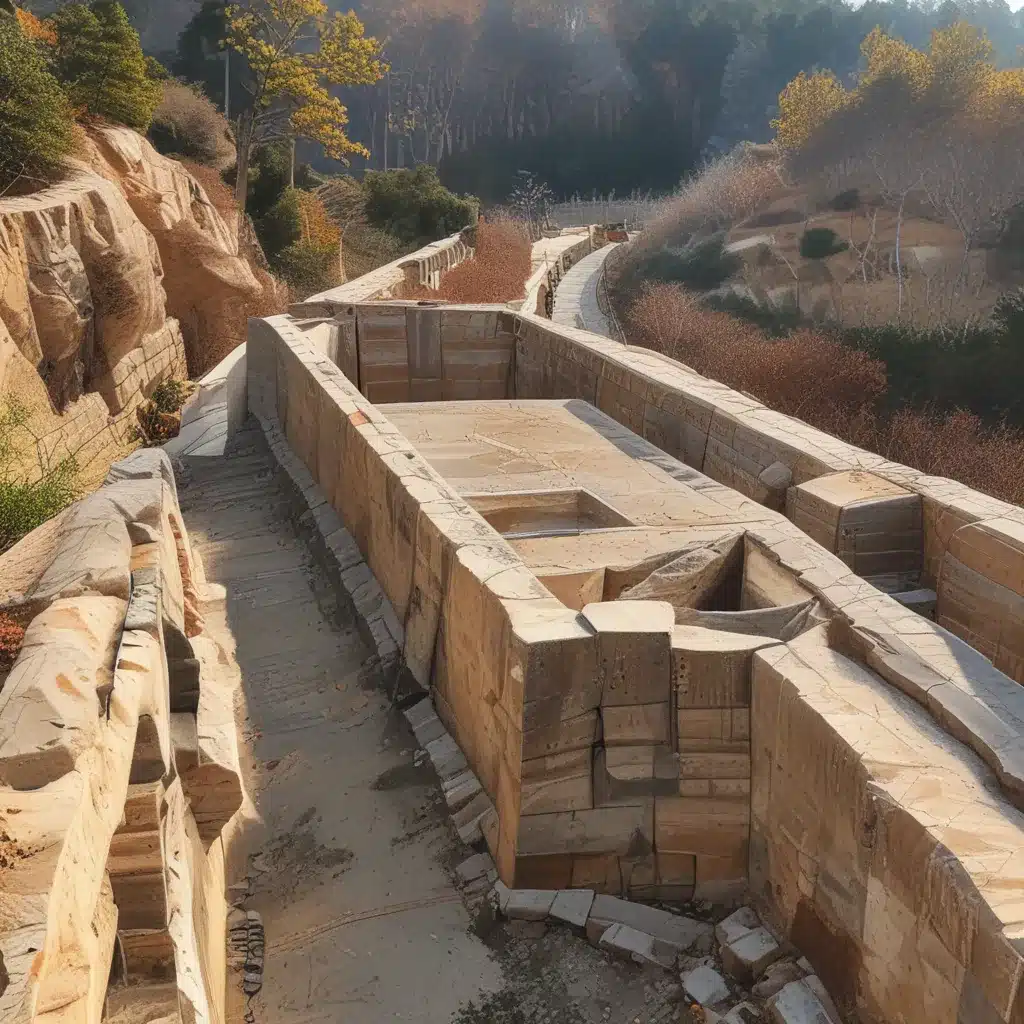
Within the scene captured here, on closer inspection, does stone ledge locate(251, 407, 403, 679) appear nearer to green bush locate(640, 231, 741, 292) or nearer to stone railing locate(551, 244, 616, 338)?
stone railing locate(551, 244, 616, 338)

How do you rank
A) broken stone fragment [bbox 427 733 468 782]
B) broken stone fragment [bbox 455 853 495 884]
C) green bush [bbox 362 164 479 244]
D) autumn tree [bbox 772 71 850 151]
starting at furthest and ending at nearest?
green bush [bbox 362 164 479 244]
autumn tree [bbox 772 71 850 151]
broken stone fragment [bbox 427 733 468 782]
broken stone fragment [bbox 455 853 495 884]

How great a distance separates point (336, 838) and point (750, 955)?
2162 mm

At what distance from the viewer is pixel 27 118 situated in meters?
11.6

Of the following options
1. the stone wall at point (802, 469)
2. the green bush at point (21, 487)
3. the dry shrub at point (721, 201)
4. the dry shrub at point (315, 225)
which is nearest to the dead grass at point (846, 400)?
the stone wall at point (802, 469)

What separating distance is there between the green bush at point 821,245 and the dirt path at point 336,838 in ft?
63.8

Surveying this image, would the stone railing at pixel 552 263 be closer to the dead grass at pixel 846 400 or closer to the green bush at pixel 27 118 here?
the dead grass at pixel 846 400

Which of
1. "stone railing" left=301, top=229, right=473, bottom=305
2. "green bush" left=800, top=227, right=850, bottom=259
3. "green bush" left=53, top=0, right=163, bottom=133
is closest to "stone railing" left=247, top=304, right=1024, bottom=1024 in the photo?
"stone railing" left=301, top=229, right=473, bottom=305

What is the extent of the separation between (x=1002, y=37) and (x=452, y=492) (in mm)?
A: 84252

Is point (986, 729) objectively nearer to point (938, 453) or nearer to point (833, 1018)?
point (833, 1018)

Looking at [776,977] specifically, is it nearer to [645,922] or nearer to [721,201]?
[645,922]

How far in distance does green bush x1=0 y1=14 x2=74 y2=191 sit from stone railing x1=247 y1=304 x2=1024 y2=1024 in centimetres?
758

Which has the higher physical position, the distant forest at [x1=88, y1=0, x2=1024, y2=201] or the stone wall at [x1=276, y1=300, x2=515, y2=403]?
the distant forest at [x1=88, y1=0, x2=1024, y2=201]

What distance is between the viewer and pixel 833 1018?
3715mm

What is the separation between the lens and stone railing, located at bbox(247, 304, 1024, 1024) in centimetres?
330
